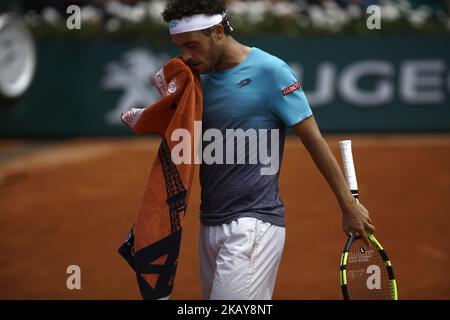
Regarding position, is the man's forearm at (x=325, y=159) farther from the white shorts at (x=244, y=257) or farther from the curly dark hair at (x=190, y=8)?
the curly dark hair at (x=190, y=8)

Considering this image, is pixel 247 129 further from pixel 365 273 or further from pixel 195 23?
pixel 365 273

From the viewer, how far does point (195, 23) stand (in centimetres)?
363

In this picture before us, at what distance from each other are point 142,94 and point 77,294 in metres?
6.53

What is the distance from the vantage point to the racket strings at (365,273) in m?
3.91

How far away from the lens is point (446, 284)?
21.1ft

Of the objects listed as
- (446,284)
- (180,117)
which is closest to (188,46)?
(180,117)

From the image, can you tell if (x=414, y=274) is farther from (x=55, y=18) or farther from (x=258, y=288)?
(x=55, y=18)

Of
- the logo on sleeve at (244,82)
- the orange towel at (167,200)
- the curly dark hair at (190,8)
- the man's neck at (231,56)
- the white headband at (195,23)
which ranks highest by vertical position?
the curly dark hair at (190,8)

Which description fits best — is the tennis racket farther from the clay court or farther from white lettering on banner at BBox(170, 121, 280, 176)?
the clay court

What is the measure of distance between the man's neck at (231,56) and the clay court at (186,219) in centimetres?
287

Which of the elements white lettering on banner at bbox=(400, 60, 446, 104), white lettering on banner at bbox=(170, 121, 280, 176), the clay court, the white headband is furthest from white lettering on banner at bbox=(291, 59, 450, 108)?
the white headband

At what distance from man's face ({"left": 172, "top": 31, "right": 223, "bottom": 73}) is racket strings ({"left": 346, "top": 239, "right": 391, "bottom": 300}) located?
107 cm

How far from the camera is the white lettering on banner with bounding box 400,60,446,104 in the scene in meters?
12.5

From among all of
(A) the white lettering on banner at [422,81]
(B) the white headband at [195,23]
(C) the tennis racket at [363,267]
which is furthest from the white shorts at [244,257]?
(A) the white lettering on banner at [422,81]
